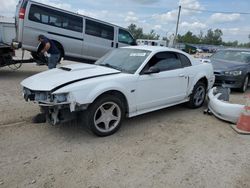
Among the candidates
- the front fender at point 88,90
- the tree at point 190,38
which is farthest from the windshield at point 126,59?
the tree at point 190,38

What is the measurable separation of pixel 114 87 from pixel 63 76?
35.2 inches

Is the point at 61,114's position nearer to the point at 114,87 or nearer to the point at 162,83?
the point at 114,87

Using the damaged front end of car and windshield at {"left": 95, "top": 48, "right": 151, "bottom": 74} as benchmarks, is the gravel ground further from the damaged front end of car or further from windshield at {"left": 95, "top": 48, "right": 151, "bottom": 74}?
windshield at {"left": 95, "top": 48, "right": 151, "bottom": 74}

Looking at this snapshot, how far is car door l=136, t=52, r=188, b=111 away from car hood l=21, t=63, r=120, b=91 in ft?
2.10

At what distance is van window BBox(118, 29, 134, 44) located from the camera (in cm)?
1077

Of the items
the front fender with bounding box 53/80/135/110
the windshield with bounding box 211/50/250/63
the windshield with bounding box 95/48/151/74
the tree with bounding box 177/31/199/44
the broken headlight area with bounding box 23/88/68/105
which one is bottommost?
the broken headlight area with bounding box 23/88/68/105

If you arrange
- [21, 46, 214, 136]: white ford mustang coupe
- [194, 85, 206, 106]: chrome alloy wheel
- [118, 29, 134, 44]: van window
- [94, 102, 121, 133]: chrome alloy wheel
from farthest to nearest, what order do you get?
[118, 29, 134, 44]: van window → [194, 85, 206, 106]: chrome alloy wheel → [94, 102, 121, 133]: chrome alloy wheel → [21, 46, 214, 136]: white ford mustang coupe

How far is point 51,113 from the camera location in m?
4.02

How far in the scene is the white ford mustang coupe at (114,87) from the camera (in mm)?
3771

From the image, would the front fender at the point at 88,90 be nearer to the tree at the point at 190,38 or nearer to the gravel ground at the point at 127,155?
the gravel ground at the point at 127,155

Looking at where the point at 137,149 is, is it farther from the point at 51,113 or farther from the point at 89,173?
the point at 51,113

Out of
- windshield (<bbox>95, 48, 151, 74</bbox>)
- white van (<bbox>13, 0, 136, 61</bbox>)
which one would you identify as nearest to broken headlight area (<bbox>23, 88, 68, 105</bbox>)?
windshield (<bbox>95, 48, 151, 74</bbox>)

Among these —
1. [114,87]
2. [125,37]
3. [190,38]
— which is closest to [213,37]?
[190,38]

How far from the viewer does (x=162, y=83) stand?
16.2 ft
